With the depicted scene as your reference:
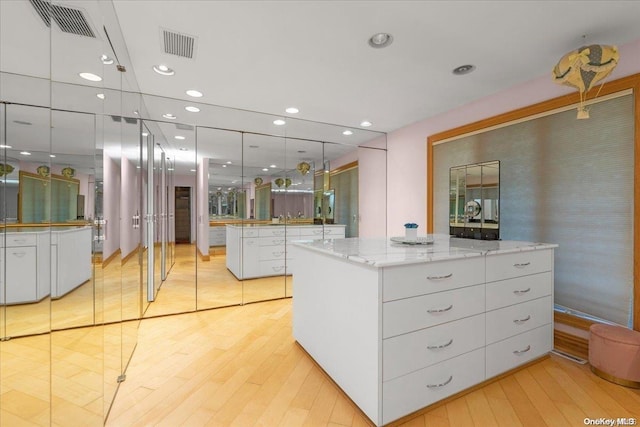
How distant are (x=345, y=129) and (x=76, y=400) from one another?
3.99 m

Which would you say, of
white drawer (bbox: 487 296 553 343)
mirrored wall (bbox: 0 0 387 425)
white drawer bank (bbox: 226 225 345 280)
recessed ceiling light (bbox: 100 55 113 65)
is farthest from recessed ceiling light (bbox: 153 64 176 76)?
white drawer (bbox: 487 296 553 343)

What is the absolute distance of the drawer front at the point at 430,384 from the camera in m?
1.53

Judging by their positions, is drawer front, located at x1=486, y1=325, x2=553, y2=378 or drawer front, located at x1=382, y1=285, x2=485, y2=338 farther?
drawer front, located at x1=486, y1=325, x2=553, y2=378

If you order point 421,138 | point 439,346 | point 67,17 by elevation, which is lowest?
point 439,346

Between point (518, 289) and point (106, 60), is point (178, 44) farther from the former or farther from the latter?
point (518, 289)

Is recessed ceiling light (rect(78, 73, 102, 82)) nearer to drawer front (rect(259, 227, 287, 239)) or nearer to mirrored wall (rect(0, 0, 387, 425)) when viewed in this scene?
mirrored wall (rect(0, 0, 387, 425))

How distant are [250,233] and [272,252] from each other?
0.50 metres

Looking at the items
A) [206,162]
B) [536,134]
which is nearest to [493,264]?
[536,134]

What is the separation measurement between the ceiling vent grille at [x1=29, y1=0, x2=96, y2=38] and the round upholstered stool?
364 centimetres

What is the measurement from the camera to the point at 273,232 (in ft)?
14.4

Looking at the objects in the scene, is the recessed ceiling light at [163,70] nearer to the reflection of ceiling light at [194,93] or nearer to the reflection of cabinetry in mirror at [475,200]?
the reflection of ceiling light at [194,93]

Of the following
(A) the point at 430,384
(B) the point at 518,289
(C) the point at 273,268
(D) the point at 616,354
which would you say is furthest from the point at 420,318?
(C) the point at 273,268

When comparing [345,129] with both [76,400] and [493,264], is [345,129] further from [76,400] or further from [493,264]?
[76,400]

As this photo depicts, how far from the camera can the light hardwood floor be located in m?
1.62
